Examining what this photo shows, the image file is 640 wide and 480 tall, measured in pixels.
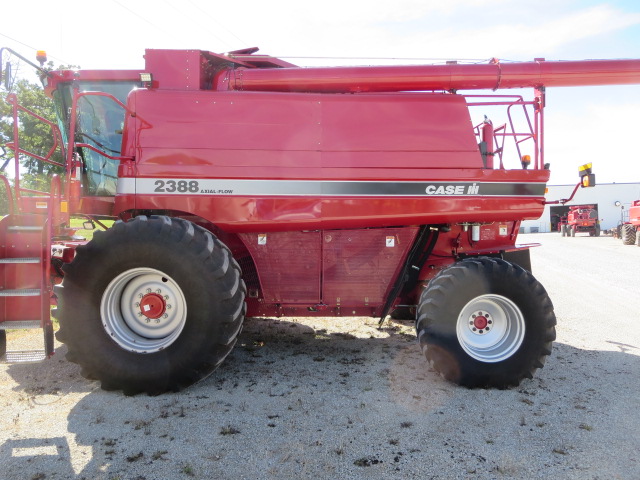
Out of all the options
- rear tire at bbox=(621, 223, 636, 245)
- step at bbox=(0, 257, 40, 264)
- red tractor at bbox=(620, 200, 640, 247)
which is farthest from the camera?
rear tire at bbox=(621, 223, 636, 245)

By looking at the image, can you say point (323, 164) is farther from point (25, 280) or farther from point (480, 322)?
point (25, 280)

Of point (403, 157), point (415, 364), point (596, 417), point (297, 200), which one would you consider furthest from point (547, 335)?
point (297, 200)

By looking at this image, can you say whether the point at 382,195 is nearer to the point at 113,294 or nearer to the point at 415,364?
the point at 415,364

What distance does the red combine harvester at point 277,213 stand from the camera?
3729 mm

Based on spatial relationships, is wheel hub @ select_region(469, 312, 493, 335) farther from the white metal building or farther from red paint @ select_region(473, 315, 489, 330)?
the white metal building

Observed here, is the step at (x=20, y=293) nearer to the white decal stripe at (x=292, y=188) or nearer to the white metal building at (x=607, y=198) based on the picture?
the white decal stripe at (x=292, y=188)

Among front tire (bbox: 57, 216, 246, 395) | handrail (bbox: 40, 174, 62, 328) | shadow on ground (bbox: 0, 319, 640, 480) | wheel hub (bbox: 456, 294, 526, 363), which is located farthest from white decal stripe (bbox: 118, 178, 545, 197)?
shadow on ground (bbox: 0, 319, 640, 480)

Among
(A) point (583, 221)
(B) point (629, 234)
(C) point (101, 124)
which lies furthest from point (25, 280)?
(A) point (583, 221)

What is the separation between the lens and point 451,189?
420cm

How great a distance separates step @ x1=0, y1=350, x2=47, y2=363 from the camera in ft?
11.6

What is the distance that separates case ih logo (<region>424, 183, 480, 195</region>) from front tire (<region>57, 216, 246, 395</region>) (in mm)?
1942

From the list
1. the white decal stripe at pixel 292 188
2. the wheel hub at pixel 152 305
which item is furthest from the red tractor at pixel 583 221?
the wheel hub at pixel 152 305

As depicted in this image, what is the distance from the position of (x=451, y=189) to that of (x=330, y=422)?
7.56ft

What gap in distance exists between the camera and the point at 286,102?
163 inches
